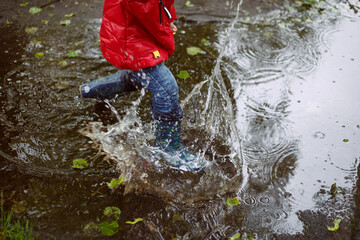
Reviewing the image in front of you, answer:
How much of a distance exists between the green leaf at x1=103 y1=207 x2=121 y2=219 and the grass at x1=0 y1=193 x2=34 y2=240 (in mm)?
443

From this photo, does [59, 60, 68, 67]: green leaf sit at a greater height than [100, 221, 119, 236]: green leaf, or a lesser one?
greater

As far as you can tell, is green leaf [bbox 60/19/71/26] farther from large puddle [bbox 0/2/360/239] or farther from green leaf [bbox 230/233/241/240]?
green leaf [bbox 230/233/241/240]

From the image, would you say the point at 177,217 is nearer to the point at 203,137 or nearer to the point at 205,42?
the point at 203,137

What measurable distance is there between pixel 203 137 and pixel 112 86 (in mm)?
844

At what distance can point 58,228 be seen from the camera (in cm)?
194

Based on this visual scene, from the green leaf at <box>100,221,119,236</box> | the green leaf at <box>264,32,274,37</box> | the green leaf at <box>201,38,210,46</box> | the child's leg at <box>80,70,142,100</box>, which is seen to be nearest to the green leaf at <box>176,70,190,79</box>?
the green leaf at <box>201,38,210,46</box>

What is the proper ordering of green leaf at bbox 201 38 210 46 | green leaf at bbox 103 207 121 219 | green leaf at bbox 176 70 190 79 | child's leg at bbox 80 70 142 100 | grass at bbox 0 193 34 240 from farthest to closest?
green leaf at bbox 201 38 210 46 → green leaf at bbox 176 70 190 79 → child's leg at bbox 80 70 142 100 → green leaf at bbox 103 207 121 219 → grass at bbox 0 193 34 240

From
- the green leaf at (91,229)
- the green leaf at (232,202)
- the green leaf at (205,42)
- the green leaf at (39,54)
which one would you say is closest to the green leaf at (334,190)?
the green leaf at (232,202)

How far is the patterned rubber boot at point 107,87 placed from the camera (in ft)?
8.21

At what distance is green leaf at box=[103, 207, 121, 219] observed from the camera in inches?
80.3

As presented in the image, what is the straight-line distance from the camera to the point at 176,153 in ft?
7.79

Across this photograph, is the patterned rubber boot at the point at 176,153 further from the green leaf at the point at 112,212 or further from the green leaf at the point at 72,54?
the green leaf at the point at 72,54

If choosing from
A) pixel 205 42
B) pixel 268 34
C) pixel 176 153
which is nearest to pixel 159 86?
pixel 176 153

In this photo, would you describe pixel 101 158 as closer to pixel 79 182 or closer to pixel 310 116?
pixel 79 182
